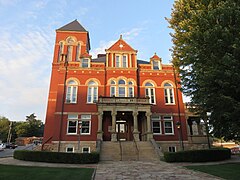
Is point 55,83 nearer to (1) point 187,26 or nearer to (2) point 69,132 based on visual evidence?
(2) point 69,132

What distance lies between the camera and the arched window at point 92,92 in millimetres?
24859

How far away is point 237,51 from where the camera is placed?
9195 mm

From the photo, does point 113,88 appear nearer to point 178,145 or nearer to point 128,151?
point 128,151

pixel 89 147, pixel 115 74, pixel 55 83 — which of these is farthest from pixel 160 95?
pixel 55 83

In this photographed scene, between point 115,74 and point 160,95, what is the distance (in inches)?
275

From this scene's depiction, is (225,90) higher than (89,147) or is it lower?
higher

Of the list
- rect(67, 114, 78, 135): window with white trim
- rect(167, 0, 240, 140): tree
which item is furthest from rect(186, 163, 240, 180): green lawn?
rect(67, 114, 78, 135): window with white trim

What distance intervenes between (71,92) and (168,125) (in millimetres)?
13781

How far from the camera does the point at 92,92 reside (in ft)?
82.6

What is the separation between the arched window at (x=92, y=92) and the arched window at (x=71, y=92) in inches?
72.3

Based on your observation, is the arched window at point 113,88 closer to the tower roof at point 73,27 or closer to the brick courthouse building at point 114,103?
the brick courthouse building at point 114,103

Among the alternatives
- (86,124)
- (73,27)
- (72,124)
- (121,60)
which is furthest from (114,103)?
(73,27)

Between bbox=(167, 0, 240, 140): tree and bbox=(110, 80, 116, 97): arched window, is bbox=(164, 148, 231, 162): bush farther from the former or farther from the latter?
bbox=(110, 80, 116, 97): arched window

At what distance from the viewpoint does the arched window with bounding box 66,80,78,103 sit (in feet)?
80.7
